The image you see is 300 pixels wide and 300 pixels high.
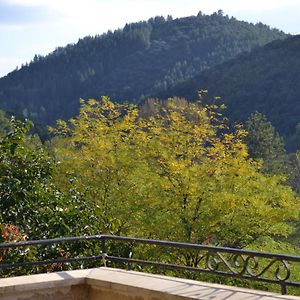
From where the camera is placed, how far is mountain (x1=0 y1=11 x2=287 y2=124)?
16125cm

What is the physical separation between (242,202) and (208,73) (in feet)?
319

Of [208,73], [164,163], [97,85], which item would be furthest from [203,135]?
[97,85]

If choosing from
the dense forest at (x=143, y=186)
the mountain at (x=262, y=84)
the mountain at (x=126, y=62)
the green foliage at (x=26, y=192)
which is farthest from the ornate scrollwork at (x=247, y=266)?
the mountain at (x=126, y=62)

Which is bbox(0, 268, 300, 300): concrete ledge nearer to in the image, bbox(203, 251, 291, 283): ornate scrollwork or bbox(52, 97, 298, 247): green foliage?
bbox(203, 251, 291, 283): ornate scrollwork

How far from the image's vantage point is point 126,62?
180 m

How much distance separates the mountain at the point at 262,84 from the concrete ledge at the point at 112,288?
77.4 meters

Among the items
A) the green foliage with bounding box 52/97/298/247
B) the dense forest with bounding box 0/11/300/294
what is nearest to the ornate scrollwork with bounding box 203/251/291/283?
the dense forest with bounding box 0/11/300/294

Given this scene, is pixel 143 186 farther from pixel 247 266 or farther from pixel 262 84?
pixel 262 84

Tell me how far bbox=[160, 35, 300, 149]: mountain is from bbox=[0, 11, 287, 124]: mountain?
40.0 meters

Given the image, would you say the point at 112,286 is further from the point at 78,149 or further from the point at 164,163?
the point at 78,149

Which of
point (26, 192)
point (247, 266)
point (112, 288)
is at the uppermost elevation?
point (26, 192)

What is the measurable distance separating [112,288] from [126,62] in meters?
176

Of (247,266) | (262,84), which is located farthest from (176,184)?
(262,84)

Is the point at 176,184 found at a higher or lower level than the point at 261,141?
higher
